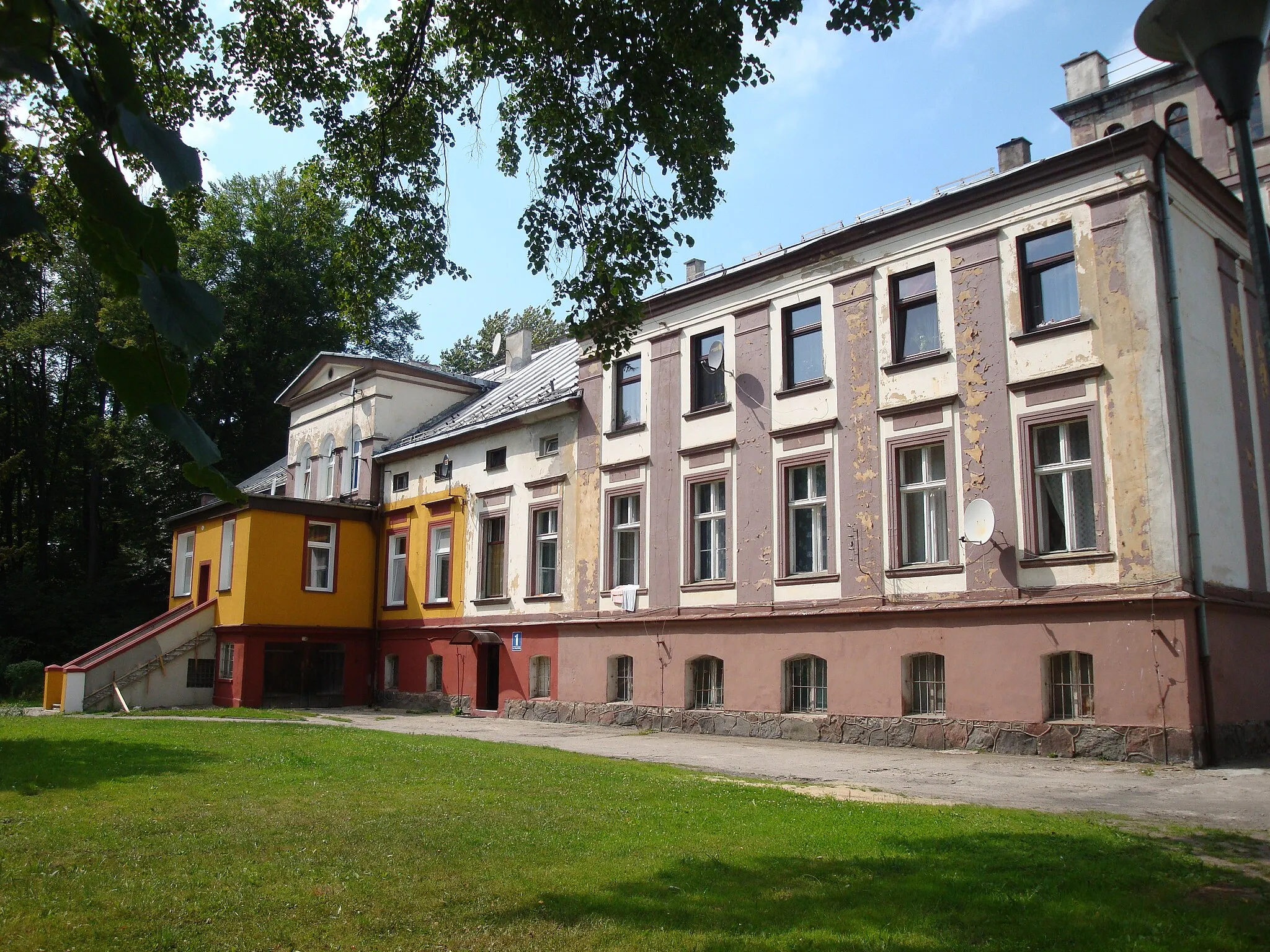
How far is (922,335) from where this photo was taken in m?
17.7

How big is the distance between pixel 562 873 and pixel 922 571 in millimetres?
11793

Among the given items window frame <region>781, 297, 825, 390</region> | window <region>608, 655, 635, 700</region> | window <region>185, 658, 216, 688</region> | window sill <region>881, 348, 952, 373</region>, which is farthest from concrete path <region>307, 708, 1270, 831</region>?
window <region>185, 658, 216, 688</region>

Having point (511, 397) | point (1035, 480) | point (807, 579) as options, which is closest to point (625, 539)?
point (807, 579)

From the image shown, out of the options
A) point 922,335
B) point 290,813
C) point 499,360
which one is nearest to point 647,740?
point 922,335

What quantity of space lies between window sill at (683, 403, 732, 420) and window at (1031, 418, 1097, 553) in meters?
6.39

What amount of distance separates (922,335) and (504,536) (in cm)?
1241

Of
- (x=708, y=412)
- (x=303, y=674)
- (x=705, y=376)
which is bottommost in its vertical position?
(x=303, y=674)

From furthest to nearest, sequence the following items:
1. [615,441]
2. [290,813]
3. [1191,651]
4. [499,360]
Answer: [499,360] < [615,441] < [1191,651] < [290,813]

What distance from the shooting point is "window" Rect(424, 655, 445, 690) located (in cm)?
2723

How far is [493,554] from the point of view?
26328mm

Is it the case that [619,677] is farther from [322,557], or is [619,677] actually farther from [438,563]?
[322,557]

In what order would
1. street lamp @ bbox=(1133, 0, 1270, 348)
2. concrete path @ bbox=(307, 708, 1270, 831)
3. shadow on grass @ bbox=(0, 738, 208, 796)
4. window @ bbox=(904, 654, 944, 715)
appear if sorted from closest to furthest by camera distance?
street lamp @ bbox=(1133, 0, 1270, 348) → shadow on grass @ bbox=(0, 738, 208, 796) → concrete path @ bbox=(307, 708, 1270, 831) → window @ bbox=(904, 654, 944, 715)

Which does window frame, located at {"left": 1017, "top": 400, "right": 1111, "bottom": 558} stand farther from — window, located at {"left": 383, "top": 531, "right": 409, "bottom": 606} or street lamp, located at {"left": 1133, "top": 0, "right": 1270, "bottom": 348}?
window, located at {"left": 383, "top": 531, "right": 409, "bottom": 606}

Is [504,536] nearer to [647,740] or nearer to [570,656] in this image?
[570,656]
